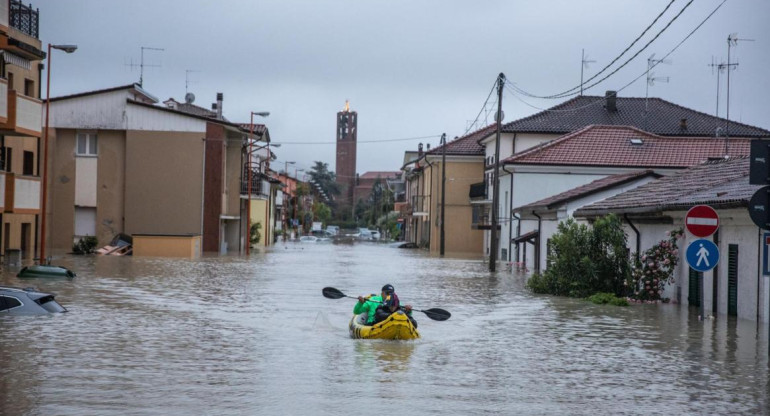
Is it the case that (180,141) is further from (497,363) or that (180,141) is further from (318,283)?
(497,363)

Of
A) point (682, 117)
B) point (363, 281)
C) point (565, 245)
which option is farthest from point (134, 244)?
point (682, 117)

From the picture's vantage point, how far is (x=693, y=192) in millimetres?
26531


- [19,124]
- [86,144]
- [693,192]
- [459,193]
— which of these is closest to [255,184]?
[86,144]

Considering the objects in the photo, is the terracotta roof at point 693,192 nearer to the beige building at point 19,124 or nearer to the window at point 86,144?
the beige building at point 19,124

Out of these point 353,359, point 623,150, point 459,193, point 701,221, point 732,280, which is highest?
point 623,150

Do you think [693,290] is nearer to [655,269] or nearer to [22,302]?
[655,269]

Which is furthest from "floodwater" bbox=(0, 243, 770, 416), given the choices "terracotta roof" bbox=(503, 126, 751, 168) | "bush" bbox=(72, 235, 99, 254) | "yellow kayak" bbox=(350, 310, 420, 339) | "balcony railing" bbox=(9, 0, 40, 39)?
"terracotta roof" bbox=(503, 126, 751, 168)

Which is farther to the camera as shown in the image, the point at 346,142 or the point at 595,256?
the point at 346,142

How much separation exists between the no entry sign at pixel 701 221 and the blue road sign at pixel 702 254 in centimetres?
33

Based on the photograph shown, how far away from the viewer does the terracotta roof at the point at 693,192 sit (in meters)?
22.7

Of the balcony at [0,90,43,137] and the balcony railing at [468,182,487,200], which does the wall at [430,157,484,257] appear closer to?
the balcony railing at [468,182,487,200]

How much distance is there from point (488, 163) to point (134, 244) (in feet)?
96.0

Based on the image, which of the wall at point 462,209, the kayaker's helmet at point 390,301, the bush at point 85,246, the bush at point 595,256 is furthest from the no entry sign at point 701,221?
the wall at point 462,209

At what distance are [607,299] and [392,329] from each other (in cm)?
1142
